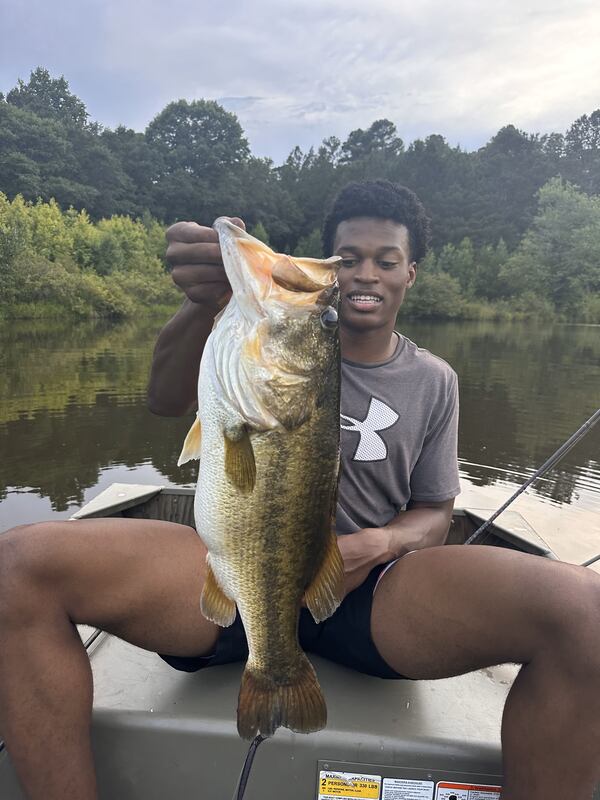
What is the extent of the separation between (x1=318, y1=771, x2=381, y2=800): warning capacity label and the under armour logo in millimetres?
964

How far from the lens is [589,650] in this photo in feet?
4.42

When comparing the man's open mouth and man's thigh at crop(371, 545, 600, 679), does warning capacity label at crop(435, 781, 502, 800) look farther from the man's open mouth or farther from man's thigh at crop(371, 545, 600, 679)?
the man's open mouth

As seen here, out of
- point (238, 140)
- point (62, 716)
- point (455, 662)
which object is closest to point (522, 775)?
point (455, 662)

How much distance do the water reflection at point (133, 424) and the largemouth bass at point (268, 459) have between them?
4720 millimetres

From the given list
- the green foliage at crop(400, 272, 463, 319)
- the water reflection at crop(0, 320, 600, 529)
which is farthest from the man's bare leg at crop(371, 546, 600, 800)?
the green foliage at crop(400, 272, 463, 319)

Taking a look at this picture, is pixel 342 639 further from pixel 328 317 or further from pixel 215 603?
pixel 328 317

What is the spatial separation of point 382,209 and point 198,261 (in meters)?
1.03

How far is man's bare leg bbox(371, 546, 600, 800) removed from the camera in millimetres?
1338

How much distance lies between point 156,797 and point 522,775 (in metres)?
0.98

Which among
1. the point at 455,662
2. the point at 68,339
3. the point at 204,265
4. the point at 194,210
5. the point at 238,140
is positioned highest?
the point at 238,140

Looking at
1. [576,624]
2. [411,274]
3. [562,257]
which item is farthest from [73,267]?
[562,257]

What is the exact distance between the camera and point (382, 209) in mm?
2305

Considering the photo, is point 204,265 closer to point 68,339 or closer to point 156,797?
point 156,797

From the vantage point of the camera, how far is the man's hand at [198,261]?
1559 millimetres
